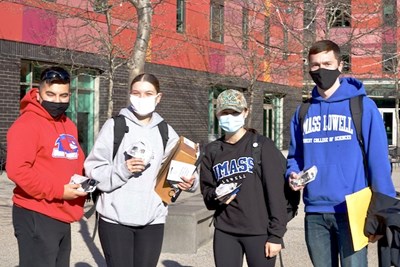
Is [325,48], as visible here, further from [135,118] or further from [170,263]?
[170,263]

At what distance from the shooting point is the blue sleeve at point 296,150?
386 centimetres

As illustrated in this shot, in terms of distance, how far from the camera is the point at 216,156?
4.07 m

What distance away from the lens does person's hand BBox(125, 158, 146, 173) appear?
3.68 m

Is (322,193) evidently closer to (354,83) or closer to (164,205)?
(354,83)

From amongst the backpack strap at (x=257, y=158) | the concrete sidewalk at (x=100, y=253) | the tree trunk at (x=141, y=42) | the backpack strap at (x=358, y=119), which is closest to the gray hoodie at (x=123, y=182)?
the backpack strap at (x=257, y=158)

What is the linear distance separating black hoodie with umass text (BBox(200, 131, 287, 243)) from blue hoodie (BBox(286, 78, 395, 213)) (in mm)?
221

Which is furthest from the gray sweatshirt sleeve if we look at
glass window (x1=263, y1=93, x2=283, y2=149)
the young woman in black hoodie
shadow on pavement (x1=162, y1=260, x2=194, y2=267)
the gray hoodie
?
glass window (x1=263, y1=93, x2=283, y2=149)

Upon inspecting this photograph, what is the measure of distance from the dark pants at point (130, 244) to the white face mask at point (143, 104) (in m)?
0.79

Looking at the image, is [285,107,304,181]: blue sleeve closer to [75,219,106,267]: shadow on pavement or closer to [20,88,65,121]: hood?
[20,88,65,121]: hood

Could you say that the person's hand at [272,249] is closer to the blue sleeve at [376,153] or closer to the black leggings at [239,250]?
the black leggings at [239,250]

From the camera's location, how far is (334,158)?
3588 millimetres

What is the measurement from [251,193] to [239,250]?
43 cm

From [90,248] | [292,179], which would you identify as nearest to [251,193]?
[292,179]

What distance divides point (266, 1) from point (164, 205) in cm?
1033
